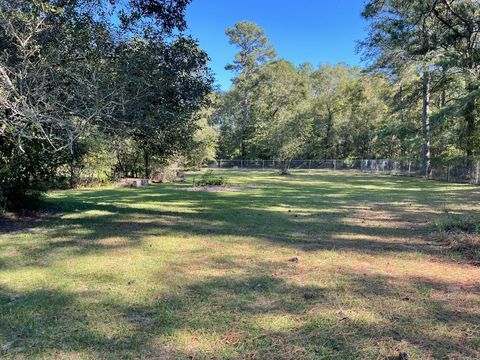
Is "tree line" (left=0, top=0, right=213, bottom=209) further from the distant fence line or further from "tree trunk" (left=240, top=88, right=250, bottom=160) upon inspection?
"tree trunk" (left=240, top=88, right=250, bottom=160)

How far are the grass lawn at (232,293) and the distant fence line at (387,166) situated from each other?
2012 cm

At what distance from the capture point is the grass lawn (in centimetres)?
313

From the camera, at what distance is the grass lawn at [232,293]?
123 inches

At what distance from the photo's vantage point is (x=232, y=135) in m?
64.4

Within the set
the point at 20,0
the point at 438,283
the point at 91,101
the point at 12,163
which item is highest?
the point at 20,0

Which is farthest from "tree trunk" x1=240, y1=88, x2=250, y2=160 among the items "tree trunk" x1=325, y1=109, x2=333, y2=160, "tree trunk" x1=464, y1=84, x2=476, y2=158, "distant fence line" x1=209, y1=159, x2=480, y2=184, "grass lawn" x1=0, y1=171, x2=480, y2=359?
"grass lawn" x1=0, y1=171, x2=480, y2=359

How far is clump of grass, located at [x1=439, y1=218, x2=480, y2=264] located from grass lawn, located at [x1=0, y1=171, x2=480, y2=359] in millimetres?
249

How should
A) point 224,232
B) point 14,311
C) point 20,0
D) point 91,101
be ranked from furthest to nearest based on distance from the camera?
point 224,232 < point 91,101 < point 20,0 < point 14,311

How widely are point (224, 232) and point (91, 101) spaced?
342 centimetres

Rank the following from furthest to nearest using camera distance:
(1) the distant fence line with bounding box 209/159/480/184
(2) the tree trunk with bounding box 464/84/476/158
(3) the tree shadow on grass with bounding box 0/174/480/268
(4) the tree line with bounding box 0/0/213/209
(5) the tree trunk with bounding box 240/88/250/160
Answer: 1. (5) the tree trunk with bounding box 240/88/250/160
2. (1) the distant fence line with bounding box 209/159/480/184
3. (2) the tree trunk with bounding box 464/84/476/158
4. (3) the tree shadow on grass with bounding box 0/174/480/268
5. (4) the tree line with bounding box 0/0/213/209

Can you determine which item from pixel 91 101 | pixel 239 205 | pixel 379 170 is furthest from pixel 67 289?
pixel 379 170

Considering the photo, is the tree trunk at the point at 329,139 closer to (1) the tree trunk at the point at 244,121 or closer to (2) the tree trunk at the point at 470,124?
(1) the tree trunk at the point at 244,121

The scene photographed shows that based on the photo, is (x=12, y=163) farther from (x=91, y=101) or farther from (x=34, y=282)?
(x=34, y=282)

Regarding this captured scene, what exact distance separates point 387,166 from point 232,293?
40577 mm
